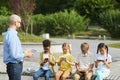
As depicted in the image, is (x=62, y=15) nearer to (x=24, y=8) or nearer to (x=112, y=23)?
(x=112, y=23)

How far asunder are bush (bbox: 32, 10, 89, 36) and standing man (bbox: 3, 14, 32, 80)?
32.8 m

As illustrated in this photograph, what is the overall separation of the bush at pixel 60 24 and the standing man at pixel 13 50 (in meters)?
32.8

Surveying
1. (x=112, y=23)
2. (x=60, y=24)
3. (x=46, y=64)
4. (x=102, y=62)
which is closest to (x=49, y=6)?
(x=60, y=24)

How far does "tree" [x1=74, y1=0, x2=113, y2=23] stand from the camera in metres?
49.0

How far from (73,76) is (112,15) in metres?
30.1

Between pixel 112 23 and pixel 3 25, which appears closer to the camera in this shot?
pixel 3 25

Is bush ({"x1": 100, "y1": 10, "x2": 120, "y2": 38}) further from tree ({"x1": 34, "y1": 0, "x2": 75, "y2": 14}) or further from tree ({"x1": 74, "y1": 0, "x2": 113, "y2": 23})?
tree ({"x1": 34, "y1": 0, "x2": 75, "y2": 14})

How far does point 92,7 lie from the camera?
4906 centimetres

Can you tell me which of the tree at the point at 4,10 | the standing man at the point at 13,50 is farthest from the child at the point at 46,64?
the tree at the point at 4,10

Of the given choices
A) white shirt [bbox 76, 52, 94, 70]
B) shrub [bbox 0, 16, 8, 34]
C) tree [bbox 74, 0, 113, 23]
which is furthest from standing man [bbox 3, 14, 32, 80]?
tree [bbox 74, 0, 113, 23]

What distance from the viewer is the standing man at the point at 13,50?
6.92 m

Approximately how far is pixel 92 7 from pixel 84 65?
39.5 metres

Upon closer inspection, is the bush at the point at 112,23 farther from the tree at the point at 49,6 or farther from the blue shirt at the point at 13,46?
the blue shirt at the point at 13,46

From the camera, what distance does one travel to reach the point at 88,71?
966 centimetres
